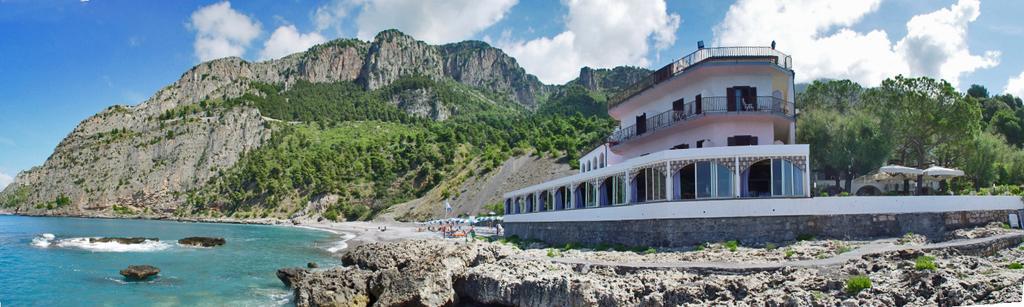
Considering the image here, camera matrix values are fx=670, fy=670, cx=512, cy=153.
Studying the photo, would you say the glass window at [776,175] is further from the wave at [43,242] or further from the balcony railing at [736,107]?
the wave at [43,242]

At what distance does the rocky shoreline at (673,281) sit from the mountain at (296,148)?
1946 inches

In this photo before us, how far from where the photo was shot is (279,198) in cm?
10044

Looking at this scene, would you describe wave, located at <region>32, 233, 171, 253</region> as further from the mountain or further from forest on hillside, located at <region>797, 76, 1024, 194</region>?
forest on hillside, located at <region>797, 76, 1024, 194</region>

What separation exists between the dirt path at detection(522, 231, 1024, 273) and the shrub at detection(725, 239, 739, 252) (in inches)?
71.1

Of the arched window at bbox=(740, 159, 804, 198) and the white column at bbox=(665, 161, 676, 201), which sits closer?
the arched window at bbox=(740, 159, 804, 198)

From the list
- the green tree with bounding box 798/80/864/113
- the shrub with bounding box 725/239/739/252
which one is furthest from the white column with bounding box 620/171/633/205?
the green tree with bounding box 798/80/864/113

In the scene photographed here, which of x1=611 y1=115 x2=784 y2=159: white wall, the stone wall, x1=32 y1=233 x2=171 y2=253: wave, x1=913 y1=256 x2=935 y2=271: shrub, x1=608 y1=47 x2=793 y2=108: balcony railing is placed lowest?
x1=32 y1=233 x2=171 y2=253: wave

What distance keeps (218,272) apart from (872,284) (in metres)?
23.8

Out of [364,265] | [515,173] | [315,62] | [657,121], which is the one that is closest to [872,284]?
[657,121]

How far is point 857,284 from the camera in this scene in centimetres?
1009

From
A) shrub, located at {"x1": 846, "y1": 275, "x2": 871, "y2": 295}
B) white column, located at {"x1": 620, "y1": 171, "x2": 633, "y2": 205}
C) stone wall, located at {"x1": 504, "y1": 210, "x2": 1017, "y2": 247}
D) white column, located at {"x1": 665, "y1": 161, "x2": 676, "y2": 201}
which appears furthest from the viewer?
white column, located at {"x1": 620, "y1": 171, "x2": 633, "y2": 205}

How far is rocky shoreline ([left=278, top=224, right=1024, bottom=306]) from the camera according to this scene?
32.1ft

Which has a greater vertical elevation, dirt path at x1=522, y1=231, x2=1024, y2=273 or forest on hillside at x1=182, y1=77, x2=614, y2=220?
forest on hillside at x1=182, y1=77, x2=614, y2=220

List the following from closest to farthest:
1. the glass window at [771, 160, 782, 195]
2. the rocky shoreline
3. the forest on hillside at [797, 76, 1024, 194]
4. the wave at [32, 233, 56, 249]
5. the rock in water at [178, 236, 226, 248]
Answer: the rocky shoreline → the glass window at [771, 160, 782, 195] → the forest on hillside at [797, 76, 1024, 194] → the wave at [32, 233, 56, 249] → the rock in water at [178, 236, 226, 248]
